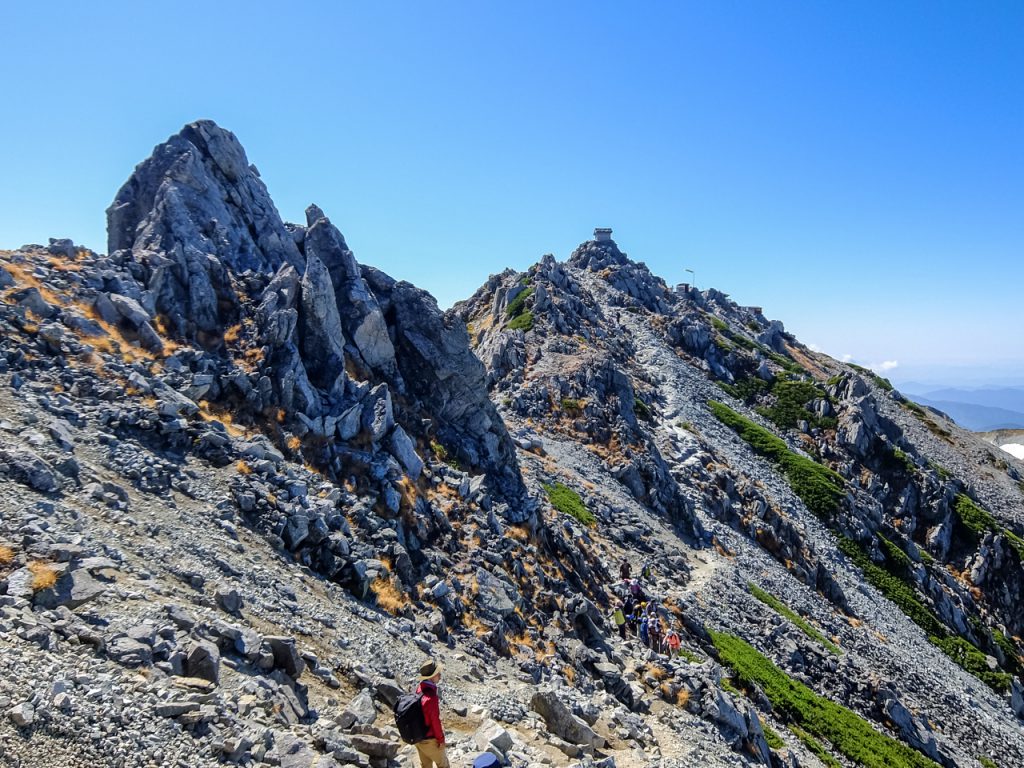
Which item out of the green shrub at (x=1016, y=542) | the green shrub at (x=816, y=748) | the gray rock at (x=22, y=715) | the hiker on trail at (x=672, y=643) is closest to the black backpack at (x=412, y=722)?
the gray rock at (x=22, y=715)

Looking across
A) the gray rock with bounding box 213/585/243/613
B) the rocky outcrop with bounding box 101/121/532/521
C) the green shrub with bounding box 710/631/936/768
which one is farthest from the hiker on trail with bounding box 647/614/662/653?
the gray rock with bounding box 213/585/243/613

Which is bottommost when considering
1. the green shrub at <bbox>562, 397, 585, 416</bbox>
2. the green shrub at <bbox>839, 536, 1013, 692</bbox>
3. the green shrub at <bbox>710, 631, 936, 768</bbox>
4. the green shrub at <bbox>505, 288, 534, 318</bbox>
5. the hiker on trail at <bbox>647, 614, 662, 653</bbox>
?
the green shrub at <bbox>839, 536, 1013, 692</bbox>

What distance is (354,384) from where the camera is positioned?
28625mm

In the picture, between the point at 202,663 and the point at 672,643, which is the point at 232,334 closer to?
the point at 202,663

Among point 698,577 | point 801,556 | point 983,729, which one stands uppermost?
point 698,577

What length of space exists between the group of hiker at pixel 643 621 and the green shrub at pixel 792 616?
1365 cm

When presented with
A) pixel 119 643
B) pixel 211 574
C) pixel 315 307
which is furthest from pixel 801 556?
pixel 119 643

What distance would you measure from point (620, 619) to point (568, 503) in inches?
485

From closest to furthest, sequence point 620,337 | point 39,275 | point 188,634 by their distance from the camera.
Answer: point 188,634 < point 39,275 < point 620,337

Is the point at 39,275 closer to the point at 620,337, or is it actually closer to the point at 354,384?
the point at 354,384

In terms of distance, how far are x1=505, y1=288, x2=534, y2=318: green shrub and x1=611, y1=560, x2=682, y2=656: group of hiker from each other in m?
49.6

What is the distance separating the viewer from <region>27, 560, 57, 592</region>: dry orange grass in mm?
11250

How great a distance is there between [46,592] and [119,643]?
1919 mm

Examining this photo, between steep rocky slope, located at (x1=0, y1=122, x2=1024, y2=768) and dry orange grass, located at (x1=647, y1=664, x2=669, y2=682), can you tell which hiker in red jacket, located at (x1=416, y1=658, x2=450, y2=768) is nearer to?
steep rocky slope, located at (x1=0, y1=122, x2=1024, y2=768)
